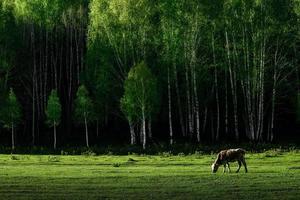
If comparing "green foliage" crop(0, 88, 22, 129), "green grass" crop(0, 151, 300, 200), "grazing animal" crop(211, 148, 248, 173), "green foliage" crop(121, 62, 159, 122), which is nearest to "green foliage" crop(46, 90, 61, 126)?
"green foliage" crop(0, 88, 22, 129)

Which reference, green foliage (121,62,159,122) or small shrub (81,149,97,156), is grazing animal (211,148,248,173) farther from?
green foliage (121,62,159,122)

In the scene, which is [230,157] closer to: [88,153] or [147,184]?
[147,184]

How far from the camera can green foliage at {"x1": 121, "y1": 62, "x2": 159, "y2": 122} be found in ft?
205

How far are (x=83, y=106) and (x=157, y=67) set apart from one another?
29.9 feet

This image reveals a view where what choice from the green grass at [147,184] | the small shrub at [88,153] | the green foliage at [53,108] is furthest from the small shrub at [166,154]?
the green grass at [147,184]

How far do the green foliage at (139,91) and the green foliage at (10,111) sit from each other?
1203 centimetres

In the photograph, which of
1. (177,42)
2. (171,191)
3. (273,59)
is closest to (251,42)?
(273,59)

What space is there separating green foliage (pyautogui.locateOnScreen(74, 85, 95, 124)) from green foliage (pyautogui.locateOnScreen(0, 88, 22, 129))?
633 cm

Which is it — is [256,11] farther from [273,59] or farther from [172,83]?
[172,83]

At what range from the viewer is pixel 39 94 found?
7644 centimetres

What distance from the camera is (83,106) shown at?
67.6 m

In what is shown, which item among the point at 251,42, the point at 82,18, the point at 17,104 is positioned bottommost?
the point at 17,104

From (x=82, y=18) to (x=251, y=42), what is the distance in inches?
921

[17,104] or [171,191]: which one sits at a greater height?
[17,104]
